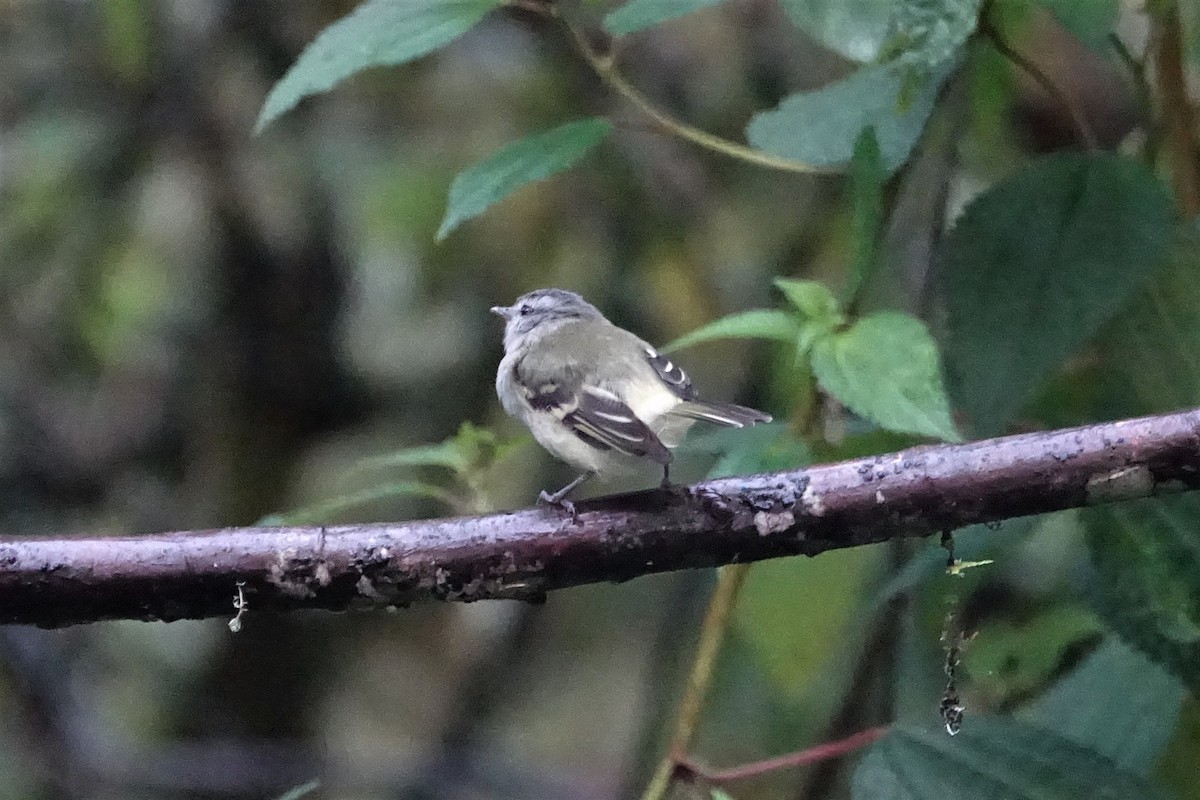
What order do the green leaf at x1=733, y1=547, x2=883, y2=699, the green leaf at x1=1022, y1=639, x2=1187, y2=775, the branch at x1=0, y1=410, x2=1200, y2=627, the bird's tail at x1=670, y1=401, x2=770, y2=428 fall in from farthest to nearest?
the green leaf at x1=733, y1=547, x2=883, y2=699 → the green leaf at x1=1022, y1=639, x2=1187, y2=775 → the bird's tail at x1=670, y1=401, x2=770, y2=428 → the branch at x1=0, y1=410, x2=1200, y2=627

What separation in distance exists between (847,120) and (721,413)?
331 millimetres

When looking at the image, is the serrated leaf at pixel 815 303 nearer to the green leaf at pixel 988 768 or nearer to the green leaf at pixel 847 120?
the green leaf at pixel 847 120

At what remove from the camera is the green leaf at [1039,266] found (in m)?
1.10

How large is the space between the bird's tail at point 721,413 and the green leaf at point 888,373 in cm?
12

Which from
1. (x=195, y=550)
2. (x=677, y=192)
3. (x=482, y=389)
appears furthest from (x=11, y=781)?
(x=195, y=550)

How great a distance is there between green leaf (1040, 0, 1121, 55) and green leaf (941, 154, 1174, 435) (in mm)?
137

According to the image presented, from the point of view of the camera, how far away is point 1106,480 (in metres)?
Answer: 0.89

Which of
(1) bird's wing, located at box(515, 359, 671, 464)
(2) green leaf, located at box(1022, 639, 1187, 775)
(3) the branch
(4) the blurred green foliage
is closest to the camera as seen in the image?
(3) the branch

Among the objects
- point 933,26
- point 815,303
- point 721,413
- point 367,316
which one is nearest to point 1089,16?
point 933,26

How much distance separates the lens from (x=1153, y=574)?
1.13 m

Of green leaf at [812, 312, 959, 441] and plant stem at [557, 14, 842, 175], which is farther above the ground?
plant stem at [557, 14, 842, 175]

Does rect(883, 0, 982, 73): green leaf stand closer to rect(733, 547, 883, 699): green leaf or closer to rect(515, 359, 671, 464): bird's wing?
rect(515, 359, 671, 464): bird's wing

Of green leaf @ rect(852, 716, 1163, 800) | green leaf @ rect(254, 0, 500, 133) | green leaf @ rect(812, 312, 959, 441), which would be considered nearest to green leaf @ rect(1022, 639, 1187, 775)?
green leaf @ rect(852, 716, 1163, 800)

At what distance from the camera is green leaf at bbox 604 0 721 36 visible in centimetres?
117
